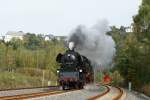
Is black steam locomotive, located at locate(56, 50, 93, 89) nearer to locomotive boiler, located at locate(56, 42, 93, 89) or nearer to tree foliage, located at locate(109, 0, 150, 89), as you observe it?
locomotive boiler, located at locate(56, 42, 93, 89)

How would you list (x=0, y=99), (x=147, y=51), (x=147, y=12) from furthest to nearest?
(x=147, y=51) → (x=147, y=12) → (x=0, y=99)

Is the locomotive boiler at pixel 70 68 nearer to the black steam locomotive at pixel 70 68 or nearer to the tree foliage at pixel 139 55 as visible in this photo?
the black steam locomotive at pixel 70 68

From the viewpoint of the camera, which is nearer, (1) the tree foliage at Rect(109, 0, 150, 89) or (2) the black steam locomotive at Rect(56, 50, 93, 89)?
(2) the black steam locomotive at Rect(56, 50, 93, 89)

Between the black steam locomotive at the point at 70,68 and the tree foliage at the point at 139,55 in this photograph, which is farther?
the tree foliage at the point at 139,55

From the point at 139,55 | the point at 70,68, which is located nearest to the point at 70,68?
the point at 70,68

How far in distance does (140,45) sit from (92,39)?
8.82 meters

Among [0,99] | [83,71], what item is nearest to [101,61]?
[83,71]

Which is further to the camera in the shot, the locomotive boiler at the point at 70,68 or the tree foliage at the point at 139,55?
the tree foliage at the point at 139,55

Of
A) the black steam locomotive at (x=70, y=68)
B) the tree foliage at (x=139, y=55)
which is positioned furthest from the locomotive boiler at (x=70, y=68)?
the tree foliage at (x=139, y=55)

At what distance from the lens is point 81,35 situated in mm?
51031

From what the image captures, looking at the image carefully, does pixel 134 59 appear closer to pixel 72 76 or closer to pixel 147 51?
pixel 147 51

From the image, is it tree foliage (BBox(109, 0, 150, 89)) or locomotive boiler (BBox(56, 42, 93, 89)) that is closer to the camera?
locomotive boiler (BBox(56, 42, 93, 89))

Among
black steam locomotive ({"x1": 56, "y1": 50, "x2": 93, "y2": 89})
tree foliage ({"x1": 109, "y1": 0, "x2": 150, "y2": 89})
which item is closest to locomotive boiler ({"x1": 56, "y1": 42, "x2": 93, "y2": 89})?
black steam locomotive ({"x1": 56, "y1": 50, "x2": 93, "y2": 89})

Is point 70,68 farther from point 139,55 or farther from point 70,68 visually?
point 139,55
